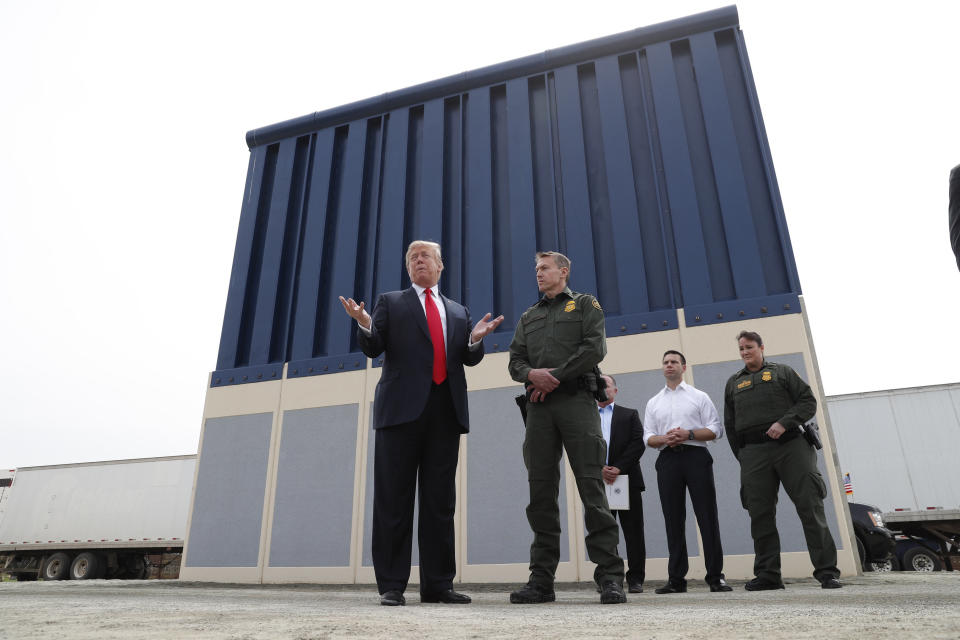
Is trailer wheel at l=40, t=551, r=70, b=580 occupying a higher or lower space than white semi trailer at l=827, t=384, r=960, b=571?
lower

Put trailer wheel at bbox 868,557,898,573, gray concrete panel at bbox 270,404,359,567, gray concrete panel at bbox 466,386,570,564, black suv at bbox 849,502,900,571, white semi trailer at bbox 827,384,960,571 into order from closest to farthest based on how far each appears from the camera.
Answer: gray concrete panel at bbox 466,386,570,564, gray concrete panel at bbox 270,404,359,567, black suv at bbox 849,502,900,571, trailer wheel at bbox 868,557,898,573, white semi trailer at bbox 827,384,960,571

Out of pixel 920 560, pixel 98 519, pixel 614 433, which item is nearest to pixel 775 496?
pixel 614 433

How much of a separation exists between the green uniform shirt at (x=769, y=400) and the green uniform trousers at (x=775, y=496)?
15 centimetres

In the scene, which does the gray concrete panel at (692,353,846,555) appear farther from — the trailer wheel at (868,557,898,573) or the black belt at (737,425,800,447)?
the trailer wheel at (868,557,898,573)

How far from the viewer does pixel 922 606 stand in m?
1.77

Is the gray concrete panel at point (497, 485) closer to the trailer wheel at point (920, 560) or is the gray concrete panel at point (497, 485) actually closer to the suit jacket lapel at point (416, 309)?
the suit jacket lapel at point (416, 309)

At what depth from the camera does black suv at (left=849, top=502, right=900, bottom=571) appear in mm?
7945

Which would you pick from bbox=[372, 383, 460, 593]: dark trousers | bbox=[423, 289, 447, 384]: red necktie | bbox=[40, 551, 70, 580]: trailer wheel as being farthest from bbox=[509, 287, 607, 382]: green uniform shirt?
bbox=[40, 551, 70, 580]: trailer wheel

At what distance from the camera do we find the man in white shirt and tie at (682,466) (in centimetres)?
365

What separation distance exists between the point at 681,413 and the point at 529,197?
3.48m

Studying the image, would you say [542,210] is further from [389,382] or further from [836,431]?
[836,431]

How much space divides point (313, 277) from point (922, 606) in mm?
6694

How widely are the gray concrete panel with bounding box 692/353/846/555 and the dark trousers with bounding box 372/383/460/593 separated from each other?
2.77 m

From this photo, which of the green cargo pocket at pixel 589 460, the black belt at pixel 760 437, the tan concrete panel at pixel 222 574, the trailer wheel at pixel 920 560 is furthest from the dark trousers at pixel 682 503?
the trailer wheel at pixel 920 560
